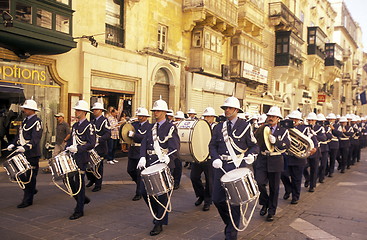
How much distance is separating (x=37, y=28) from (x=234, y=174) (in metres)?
8.99

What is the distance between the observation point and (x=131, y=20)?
1583 cm

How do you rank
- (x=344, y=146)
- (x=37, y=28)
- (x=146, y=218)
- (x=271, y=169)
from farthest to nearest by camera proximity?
(x=344, y=146) → (x=37, y=28) → (x=271, y=169) → (x=146, y=218)

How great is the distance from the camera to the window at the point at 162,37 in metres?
17.8

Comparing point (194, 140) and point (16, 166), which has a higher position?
point (194, 140)

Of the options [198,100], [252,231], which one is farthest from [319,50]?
[252,231]

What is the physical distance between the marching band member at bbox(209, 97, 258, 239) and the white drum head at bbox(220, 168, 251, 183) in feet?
0.66

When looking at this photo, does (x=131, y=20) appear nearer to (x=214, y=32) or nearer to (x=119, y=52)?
(x=119, y=52)

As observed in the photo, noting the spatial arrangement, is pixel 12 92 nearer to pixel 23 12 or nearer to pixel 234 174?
pixel 23 12

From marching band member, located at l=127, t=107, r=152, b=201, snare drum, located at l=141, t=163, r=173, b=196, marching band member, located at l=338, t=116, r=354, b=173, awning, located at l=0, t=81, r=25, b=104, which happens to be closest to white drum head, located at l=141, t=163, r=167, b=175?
snare drum, located at l=141, t=163, r=173, b=196

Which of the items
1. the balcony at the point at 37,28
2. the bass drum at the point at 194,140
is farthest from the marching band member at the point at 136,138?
the balcony at the point at 37,28

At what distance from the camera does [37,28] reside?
11.1 m

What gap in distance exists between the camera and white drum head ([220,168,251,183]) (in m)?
4.69

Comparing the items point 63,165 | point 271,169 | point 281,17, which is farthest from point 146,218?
point 281,17

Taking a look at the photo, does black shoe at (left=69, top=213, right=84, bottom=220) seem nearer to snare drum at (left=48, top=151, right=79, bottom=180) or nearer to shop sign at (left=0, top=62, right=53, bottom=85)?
snare drum at (left=48, top=151, right=79, bottom=180)
